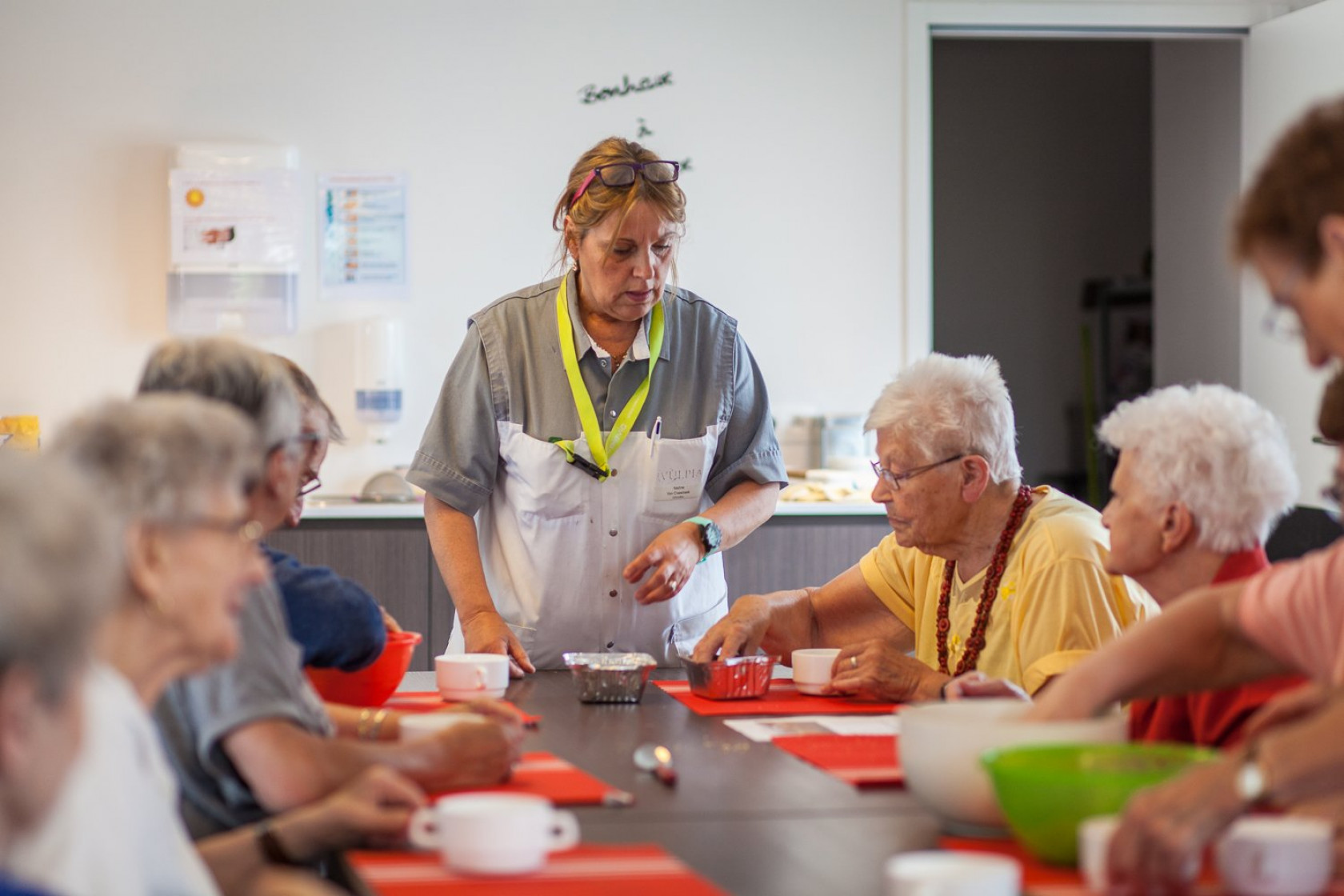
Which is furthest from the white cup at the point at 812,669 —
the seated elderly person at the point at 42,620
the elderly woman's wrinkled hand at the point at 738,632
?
the seated elderly person at the point at 42,620

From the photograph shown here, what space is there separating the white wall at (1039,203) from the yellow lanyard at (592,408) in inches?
172

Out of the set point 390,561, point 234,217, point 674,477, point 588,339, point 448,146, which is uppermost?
point 448,146

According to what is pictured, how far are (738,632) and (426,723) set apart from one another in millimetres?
838

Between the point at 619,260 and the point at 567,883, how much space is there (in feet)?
5.39

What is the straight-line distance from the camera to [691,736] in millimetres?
2059

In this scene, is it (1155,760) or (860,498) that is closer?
(1155,760)

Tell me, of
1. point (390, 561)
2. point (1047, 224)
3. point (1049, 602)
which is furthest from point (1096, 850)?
point (1047, 224)

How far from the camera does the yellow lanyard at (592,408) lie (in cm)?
287

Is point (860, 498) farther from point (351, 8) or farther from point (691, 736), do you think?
point (691, 736)

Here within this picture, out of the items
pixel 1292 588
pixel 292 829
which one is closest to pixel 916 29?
pixel 1292 588

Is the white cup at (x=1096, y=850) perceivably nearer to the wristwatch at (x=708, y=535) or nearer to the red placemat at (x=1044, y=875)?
the red placemat at (x=1044, y=875)

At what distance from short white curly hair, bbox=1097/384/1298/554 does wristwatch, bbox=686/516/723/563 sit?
0.95 meters

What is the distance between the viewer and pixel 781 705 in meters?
2.32

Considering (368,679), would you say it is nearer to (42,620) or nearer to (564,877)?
(564,877)
